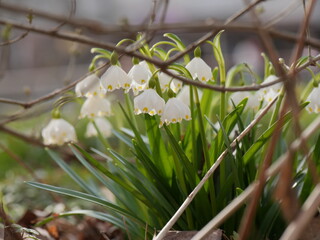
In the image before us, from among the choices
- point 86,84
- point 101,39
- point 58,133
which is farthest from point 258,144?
point 101,39

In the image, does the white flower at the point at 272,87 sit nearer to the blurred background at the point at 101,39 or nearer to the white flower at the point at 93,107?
the white flower at the point at 93,107

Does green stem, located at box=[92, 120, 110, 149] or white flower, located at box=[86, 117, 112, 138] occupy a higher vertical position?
white flower, located at box=[86, 117, 112, 138]

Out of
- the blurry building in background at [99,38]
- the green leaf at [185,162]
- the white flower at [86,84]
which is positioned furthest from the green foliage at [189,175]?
the blurry building in background at [99,38]

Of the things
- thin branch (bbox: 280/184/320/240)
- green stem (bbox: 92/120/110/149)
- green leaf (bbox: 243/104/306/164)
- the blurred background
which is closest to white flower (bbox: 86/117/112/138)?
green stem (bbox: 92/120/110/149)

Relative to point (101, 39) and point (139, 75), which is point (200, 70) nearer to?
point (139, 75)

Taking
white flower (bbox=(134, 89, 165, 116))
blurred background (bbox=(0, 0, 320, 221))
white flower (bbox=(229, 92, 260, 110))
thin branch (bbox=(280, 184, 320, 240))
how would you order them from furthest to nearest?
blurred background (bbox=(0, 0, 320, 221)), white flower (bbox=(229, 92, 260, 110)), white flower (bbox=(134, 89, 165, 116)), thin branch (bbox=(280, 184, 320, 240))

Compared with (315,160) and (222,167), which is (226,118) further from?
(315,160)

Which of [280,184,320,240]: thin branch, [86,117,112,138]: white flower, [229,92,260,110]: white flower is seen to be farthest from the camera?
[86,117,112,138]: white flower

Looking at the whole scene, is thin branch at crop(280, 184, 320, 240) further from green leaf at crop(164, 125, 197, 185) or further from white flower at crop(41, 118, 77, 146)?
white flower at crop(41, 118, 77, 146)
